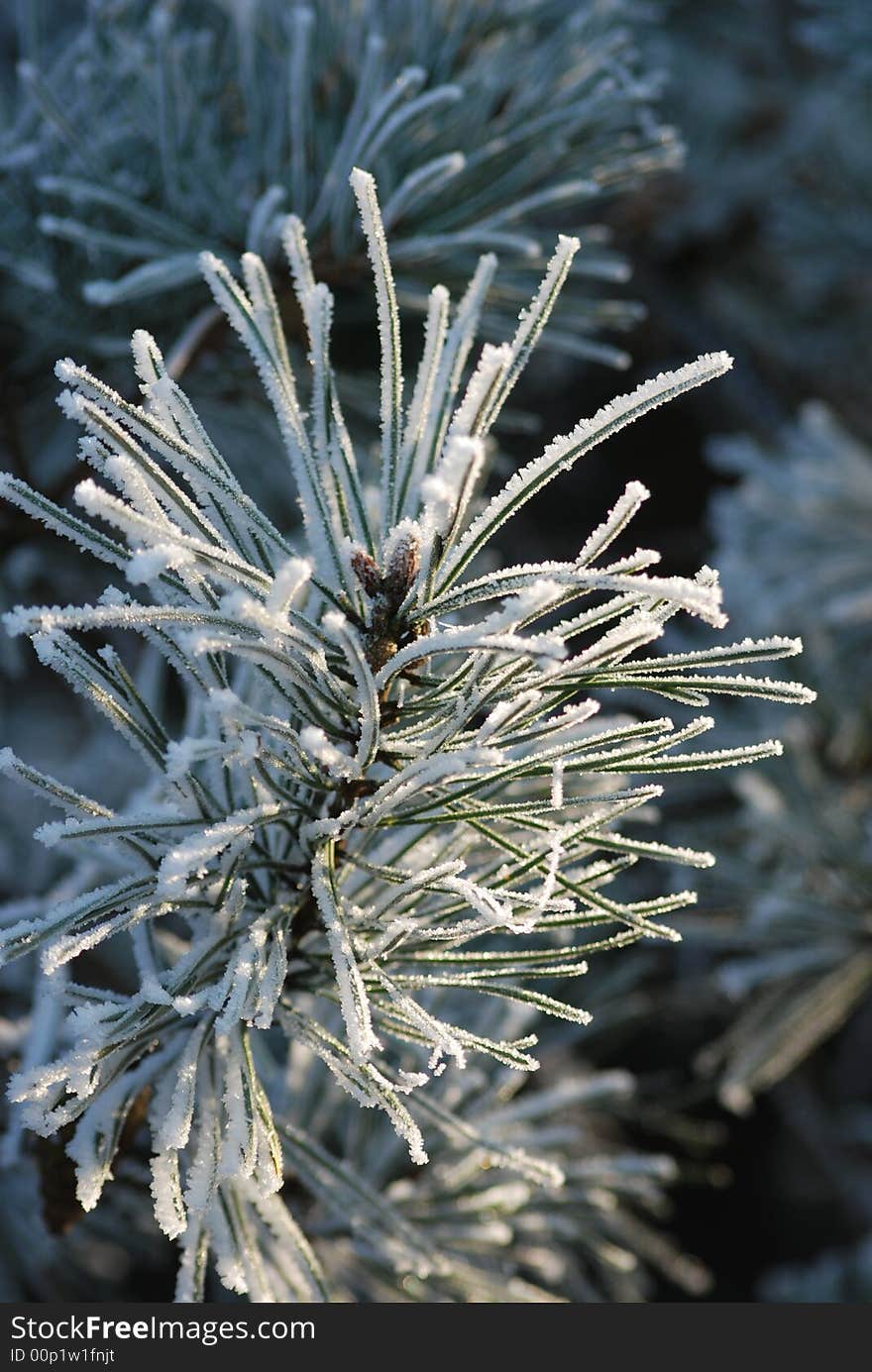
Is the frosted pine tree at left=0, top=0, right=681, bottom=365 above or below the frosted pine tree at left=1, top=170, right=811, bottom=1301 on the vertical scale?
above

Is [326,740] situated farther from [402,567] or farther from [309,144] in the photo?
[309,144]

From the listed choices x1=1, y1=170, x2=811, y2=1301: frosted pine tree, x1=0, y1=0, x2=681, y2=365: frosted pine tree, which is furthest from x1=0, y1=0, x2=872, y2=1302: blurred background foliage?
x1=1, y1=170, x2=811, y2=1301: frosted pine tree

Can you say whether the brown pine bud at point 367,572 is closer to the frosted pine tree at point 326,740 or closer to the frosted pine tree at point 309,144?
the frosted pine tree at point 326,740

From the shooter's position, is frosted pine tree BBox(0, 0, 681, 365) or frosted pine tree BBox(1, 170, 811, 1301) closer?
frosted pine tree BBox(1, 170, 811, 1301)

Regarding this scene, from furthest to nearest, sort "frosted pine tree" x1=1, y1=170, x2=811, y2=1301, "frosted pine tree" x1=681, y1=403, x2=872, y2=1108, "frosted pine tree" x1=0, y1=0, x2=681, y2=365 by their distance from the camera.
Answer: "frosted pine tree" x1=681, y1=403, x2=872, y2=1108 < "frosted pine tree" x1=0, y1=0, x2=681, y2=365 < "frosted pine tree" x1=1, y1=170, x2=811, y2=1301

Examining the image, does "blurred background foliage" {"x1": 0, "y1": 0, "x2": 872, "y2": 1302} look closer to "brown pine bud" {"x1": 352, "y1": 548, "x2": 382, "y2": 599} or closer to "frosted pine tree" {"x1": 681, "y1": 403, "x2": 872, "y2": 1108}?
"frosted pine tree" {"x1": 681, "y1": 403, "x2": 872, "y2": 1108}

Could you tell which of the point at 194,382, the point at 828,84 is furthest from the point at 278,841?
the point at 828,84
